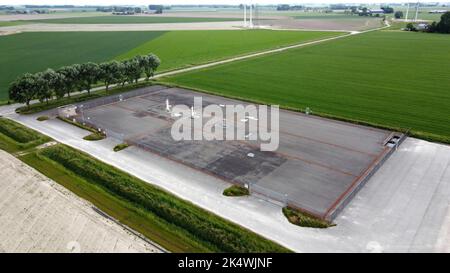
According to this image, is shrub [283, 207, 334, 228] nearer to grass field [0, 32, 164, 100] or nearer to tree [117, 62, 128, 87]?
tree [117, 62, 128, 87]

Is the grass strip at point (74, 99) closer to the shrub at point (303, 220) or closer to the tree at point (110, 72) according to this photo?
the tree at point (110, 72)

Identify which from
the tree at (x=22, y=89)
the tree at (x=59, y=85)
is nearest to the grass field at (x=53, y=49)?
the tree at (x=22, y=89)

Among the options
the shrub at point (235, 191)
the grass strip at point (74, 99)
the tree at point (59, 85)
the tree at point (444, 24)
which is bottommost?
the shrub at point (235, 191)

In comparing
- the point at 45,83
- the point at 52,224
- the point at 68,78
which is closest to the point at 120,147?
the point at 52,224

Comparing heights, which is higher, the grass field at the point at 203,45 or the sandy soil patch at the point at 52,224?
the grass field at the point at 203,45

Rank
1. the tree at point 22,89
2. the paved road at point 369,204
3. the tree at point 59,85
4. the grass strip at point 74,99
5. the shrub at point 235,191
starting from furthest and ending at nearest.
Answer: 1. the tree at point 59,85
2. the grass strip at point 74,99
3. the tree at point 22,89
4. the shrub at point 235,191
5. the paved road at point 369,204

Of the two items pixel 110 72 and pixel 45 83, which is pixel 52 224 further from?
pixel 110 72

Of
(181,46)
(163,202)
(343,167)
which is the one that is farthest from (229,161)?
(181,46)

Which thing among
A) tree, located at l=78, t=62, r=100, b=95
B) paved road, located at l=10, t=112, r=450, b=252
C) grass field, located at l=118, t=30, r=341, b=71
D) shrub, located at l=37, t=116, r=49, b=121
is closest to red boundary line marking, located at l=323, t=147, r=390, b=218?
paved road, located at l=10, t=112, r=450, b=252
